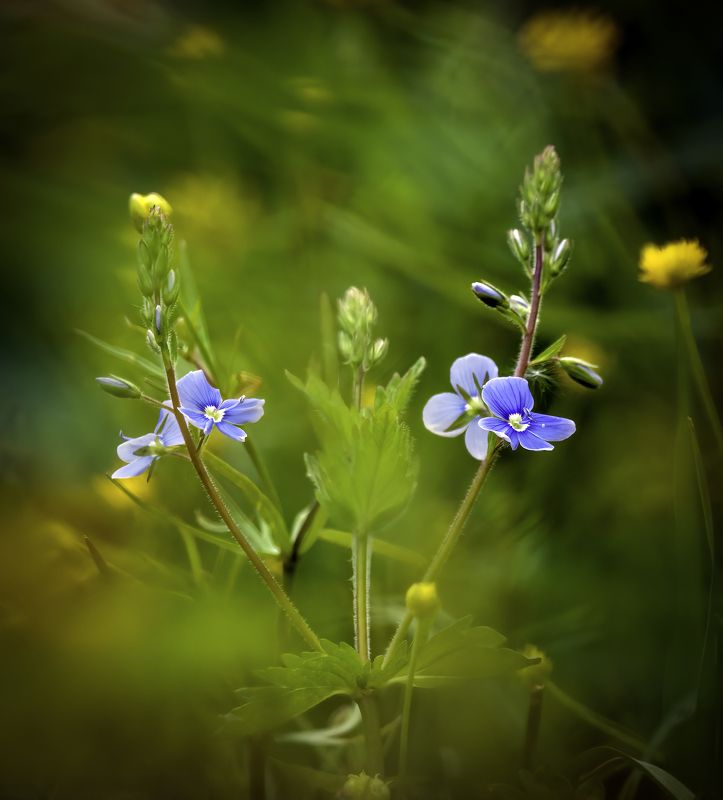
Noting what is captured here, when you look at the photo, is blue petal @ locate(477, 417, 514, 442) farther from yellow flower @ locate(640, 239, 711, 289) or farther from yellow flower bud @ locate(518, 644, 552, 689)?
yellow flower @ locate(640, 239, 711, 289)

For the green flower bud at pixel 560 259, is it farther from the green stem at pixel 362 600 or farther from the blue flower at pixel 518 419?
the green stem at pixel 362 600

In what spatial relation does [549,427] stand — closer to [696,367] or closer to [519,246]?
[519,246]

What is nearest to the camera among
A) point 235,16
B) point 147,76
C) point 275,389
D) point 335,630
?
point 335,630

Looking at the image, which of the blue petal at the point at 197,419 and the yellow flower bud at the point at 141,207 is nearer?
the blue petal at the point at 197,419

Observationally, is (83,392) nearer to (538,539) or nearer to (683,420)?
(538,539)

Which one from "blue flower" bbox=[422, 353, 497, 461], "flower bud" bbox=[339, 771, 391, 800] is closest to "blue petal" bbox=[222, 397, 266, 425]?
"blue flower" bbox=[422, 353, 497, 461]

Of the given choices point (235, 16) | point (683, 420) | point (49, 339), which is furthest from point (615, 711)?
point (235, 16)

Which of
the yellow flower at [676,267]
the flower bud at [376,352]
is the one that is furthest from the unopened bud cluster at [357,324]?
the yellow flower at [676,267]
